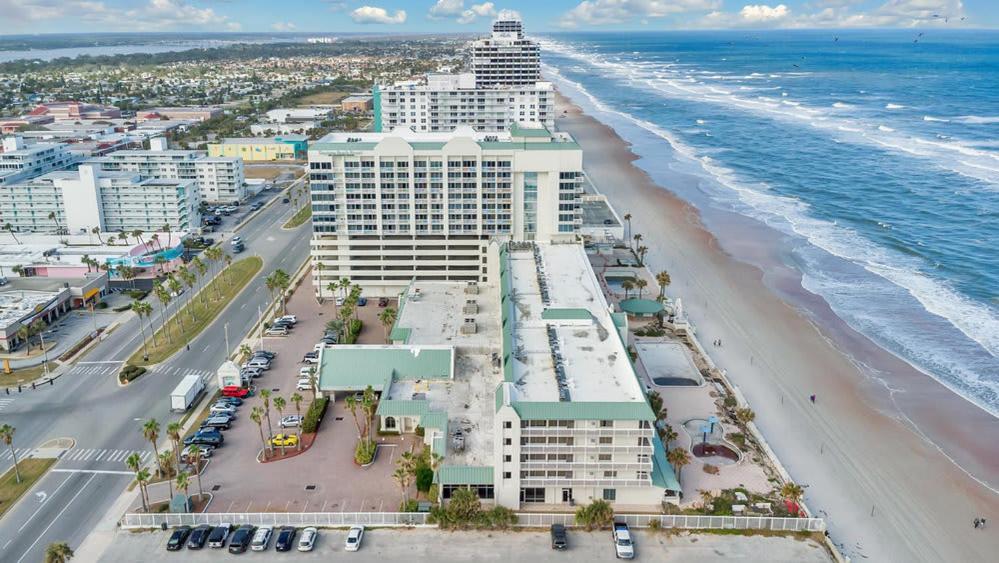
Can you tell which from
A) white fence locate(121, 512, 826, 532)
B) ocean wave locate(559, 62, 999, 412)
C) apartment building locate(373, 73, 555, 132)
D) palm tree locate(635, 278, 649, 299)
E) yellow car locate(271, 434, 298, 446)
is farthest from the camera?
apartment building locate(373, 73, 555, 132)

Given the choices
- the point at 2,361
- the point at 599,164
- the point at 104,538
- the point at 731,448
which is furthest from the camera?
the point at 599,164

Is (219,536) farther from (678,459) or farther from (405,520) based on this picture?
(678,459)

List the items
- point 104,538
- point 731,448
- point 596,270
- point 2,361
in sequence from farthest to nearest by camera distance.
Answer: point 596,270, point 2,361, point 731,448, point 104,538

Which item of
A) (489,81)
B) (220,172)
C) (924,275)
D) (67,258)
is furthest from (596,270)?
(489,81)

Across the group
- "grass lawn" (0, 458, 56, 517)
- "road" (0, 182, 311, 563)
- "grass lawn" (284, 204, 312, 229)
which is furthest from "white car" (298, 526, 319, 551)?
"grass lawn" (284, 204, 312, 229)

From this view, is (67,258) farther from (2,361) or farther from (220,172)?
(220,172)

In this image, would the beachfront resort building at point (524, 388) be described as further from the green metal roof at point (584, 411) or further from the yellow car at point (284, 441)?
the yellow car at point (284, 441)

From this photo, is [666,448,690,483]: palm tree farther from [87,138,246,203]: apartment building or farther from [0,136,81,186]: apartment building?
[0,136,81,186]: apartment building
